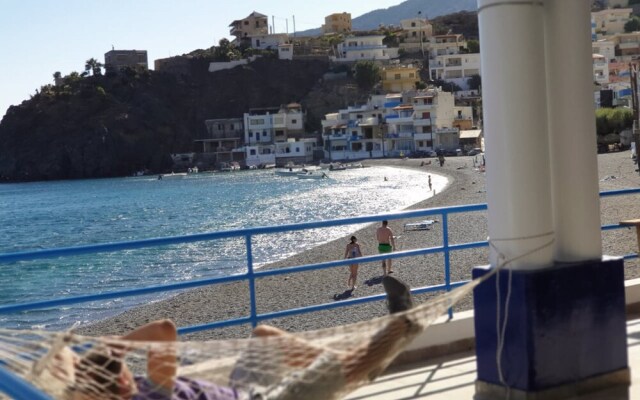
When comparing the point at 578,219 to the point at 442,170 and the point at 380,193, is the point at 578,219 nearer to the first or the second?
the point at 380,193

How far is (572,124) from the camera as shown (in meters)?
4.46

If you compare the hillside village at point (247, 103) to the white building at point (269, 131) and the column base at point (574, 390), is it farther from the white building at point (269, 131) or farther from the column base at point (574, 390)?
the column base at point (574, 390)

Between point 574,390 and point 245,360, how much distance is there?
1.90 m

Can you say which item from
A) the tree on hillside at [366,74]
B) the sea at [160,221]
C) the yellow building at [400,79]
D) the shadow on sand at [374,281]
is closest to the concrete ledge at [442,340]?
the shadow on sand at [374,281]

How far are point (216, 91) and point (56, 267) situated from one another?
10533 centimetres

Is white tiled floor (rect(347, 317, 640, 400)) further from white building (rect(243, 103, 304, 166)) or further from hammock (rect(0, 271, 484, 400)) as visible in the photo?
white building (rect(243, 103, 304, 166))

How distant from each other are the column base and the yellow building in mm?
122444

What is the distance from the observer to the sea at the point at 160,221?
95.7 feet

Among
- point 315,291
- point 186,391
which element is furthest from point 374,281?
point 186,391

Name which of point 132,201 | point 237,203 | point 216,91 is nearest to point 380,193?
point 237,203

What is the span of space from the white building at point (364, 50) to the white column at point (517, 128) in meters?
137

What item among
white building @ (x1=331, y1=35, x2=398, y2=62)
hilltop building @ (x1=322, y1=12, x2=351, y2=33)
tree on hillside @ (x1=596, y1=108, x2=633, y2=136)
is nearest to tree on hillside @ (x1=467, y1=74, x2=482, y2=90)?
white building @ (x1=331, y1=35, x2=398, y2=62)

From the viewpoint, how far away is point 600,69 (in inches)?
4567

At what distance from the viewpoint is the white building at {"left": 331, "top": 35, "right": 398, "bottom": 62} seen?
141250 mm
